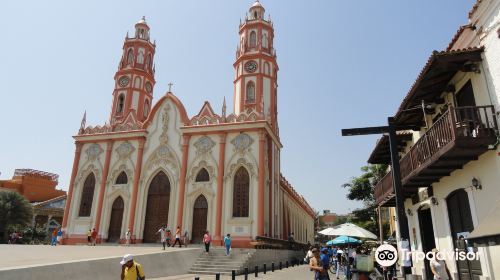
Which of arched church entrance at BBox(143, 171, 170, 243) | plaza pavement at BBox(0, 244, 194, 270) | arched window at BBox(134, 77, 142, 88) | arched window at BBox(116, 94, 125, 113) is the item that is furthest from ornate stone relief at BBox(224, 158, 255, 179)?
arched window at BBox(134, 77, 142, 88)

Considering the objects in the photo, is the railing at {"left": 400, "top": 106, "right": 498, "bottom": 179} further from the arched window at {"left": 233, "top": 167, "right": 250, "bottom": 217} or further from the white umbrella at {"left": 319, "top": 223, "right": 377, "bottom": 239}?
the arched window at {"left": 233, "top": 167, "right": 250, "bottom": 217}

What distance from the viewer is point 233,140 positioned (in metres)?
25.0

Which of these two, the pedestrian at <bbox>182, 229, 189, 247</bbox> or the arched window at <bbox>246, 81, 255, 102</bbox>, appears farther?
the arched window at <bbox>246, 81, 255, 102</bbox>

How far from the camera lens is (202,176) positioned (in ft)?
82.1

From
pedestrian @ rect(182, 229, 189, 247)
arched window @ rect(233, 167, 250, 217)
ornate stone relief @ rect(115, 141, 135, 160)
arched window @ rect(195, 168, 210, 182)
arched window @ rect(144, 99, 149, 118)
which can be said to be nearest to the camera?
pedestrian @ rect(182, 229, 189, 247)

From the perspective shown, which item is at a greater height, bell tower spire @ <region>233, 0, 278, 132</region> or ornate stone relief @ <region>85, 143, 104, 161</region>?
bell tower spire @ <region>233, 0, 278, 132</region>

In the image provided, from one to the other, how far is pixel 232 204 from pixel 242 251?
492cm

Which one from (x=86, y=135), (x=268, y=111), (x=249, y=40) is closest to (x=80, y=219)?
(x=86, y=135)

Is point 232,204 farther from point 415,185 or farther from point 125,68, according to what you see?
point 125,68

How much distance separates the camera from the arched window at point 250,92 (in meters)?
28.2

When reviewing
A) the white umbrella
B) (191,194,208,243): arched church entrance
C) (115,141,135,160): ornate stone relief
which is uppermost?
(115,141,135,160): ornate stone relief

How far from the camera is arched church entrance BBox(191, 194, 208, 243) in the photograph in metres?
24.0

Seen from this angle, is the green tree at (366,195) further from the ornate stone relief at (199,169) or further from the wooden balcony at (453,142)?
the wooden balcony at (453,142)

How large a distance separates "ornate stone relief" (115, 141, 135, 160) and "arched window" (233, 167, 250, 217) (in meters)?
8.76
